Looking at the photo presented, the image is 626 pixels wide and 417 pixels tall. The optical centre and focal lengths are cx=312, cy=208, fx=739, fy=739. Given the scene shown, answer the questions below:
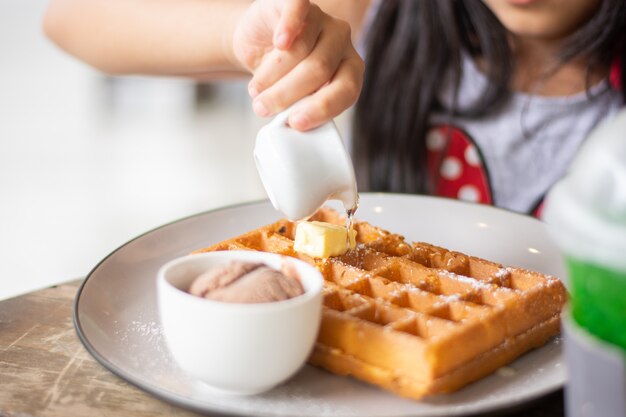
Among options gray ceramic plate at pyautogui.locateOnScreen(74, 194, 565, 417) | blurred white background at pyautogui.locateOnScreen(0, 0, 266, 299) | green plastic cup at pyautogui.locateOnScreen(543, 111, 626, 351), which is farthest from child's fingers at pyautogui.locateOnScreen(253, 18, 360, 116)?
blurred white background at pyautogui.locateOnScreen(0, 0, 266, 299)

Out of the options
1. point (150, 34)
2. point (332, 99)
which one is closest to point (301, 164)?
point (332, 99)

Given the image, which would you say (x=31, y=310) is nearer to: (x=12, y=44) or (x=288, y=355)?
(x=288, y=355)

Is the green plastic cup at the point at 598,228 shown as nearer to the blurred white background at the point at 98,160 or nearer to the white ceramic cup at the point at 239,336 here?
the white ceramic cup at the point at 239,336

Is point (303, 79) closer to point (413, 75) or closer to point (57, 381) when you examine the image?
point (57, 381)

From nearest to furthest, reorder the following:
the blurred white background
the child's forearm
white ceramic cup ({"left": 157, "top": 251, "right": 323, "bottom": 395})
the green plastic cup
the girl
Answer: the green plastic cup
white ceramic cup ({"left": 157, "top": 251, "right": 323, "bottom": 395})
the child's forearm
the girl
the blurred white background

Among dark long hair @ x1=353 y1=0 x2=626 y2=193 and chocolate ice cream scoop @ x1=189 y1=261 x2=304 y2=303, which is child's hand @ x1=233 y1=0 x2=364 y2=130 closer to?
chocolate ice cream scoop @ x1=189 y1=261 x2=304 y2=303

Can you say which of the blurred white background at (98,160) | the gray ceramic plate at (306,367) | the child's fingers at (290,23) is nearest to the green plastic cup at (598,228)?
the gray ceramic plate at (306,367)
